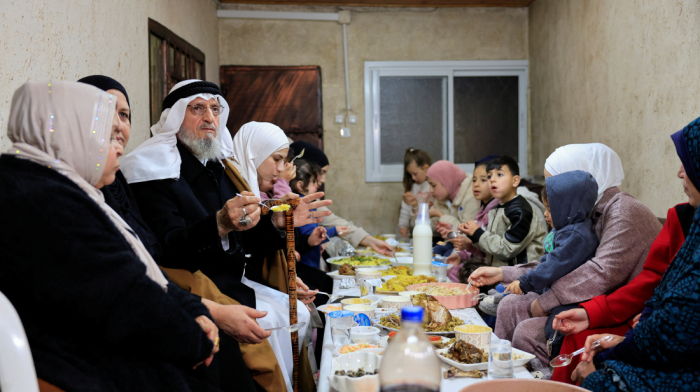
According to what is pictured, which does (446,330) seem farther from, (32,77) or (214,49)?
(214,49)

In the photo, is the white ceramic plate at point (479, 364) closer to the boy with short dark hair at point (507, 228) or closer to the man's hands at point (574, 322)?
the man's hands at point (574, 322)

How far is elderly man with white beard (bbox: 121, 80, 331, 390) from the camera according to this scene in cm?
201

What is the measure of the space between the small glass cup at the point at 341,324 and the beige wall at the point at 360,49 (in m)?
4.54

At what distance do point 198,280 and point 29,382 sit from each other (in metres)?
0.96

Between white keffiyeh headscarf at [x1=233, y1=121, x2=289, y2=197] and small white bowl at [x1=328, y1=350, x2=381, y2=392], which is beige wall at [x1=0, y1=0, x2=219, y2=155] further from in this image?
small white bowl at [x1=328, y1=350, x2=381, y2=392]

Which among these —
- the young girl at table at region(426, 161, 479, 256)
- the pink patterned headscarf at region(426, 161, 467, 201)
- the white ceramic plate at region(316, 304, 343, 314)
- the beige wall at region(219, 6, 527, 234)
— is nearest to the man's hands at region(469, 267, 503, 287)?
the white ceramic plate at region(316, 304, 343, 314)

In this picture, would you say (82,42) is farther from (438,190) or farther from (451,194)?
(451,194)

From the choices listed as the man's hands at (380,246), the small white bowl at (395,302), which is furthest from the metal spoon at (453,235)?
the small white bowl at (395,302)

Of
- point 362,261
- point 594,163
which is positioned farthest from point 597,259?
point 362,261

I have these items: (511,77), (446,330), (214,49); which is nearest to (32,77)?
(446,330)

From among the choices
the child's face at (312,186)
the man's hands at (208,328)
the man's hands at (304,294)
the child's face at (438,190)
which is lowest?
the man's hands at (304,294)

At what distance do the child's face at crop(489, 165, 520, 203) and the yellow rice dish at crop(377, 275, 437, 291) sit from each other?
1002 mm

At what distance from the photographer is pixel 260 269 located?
2.73 m

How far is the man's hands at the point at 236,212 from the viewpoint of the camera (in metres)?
1.94
